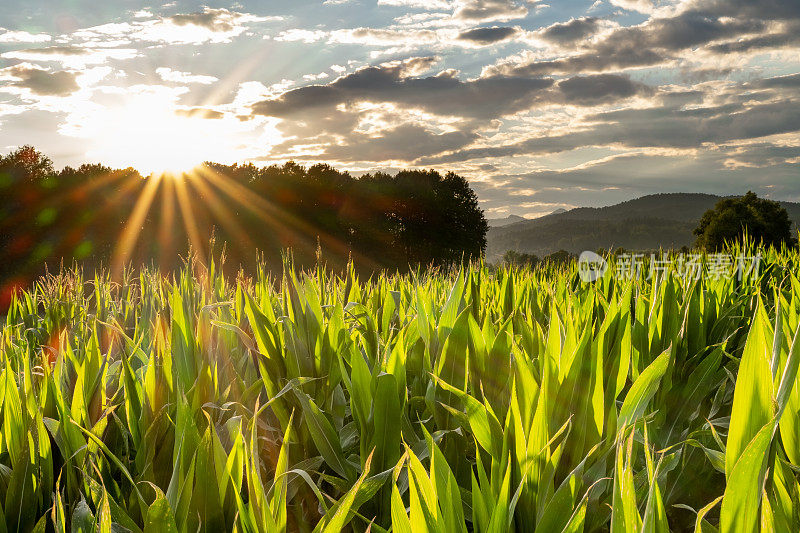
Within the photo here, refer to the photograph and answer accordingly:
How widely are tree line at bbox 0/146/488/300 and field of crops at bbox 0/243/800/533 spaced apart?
2191cm

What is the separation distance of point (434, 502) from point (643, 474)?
64 cm

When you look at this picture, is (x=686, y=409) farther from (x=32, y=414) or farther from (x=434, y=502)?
(x=32, y=414)

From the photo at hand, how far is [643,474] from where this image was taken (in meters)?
1.35

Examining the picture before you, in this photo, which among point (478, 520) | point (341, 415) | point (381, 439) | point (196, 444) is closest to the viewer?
point (478, 520)

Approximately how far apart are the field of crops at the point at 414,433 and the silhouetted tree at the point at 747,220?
161 feet

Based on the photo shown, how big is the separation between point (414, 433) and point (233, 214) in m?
34.1

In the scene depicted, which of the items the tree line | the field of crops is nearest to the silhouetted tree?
the tree line

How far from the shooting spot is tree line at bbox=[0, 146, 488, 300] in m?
28.7

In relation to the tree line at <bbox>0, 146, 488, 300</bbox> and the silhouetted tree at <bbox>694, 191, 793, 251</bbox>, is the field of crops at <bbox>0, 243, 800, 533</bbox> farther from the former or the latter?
the silhouetted tree at <bbox>694, 191, 793, 251</bbox>

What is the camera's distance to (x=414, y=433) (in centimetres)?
166

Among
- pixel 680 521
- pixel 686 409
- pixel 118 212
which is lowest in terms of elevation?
pixel 680 521

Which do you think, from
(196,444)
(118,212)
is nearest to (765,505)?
(196,444)

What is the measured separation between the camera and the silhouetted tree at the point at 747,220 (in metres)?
45.8

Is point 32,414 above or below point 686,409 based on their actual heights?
above
